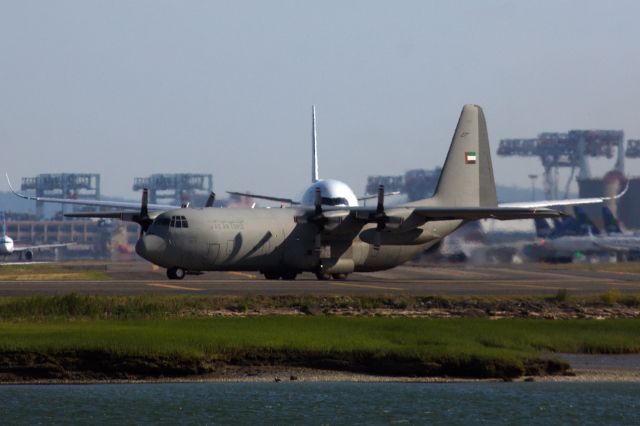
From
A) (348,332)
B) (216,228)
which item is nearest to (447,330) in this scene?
(348,332)

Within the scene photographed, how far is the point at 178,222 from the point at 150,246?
6.20ft

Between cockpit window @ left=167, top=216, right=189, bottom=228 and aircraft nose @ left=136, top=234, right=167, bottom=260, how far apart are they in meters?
1.00

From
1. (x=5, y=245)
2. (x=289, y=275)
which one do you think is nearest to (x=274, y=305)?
(x=289, y=275)

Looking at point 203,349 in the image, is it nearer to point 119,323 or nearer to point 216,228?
point 119,323

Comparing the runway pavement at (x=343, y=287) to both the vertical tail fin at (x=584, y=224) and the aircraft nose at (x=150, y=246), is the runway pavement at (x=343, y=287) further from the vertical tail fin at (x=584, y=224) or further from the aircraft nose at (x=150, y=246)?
the vertical tail fin at (x=584, y=224)

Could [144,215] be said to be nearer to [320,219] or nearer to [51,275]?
[320,219]

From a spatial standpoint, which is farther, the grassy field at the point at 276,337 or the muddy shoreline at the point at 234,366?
the grassy field at the point at 276,337

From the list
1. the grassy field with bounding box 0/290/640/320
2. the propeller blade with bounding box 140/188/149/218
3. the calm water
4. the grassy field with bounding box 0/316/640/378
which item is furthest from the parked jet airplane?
the calm water

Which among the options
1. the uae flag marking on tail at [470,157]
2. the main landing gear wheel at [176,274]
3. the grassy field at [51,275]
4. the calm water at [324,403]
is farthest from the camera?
the uae flag marking on tail at [470,157]

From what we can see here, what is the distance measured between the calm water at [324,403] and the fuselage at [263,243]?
28.3m

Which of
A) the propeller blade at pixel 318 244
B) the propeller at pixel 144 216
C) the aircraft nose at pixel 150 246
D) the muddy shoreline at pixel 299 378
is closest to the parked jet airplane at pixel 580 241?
the propeller blade at pixel 318 244

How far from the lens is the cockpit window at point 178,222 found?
59.2 metres

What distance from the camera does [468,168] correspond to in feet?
229

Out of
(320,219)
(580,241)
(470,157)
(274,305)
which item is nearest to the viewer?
(274,305)
